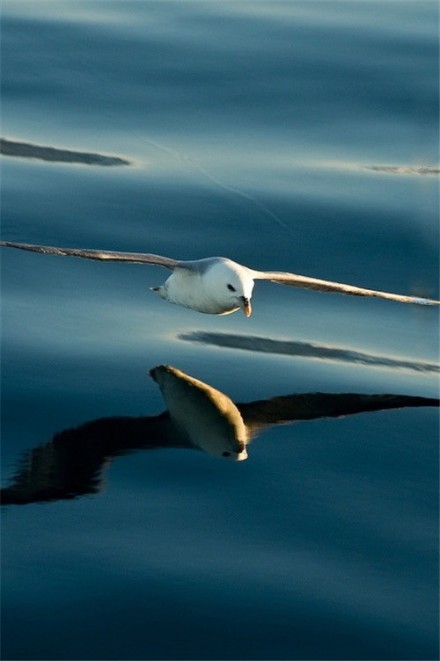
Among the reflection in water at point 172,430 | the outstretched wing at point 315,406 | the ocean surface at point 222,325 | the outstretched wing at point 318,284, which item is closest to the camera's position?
the ocean surface at point 222,325

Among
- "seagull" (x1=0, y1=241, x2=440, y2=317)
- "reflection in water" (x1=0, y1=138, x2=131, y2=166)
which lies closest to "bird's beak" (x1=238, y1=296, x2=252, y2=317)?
"seagull" (x1=0, y1=241, x2=440, y2=317)

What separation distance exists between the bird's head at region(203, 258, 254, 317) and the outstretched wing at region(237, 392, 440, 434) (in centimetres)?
95

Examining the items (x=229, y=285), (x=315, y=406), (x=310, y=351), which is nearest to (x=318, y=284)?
(x=310, y=351)

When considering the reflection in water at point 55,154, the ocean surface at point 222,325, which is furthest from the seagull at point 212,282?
the reflection in water at point 55,154

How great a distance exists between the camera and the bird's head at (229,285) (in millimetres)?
10352

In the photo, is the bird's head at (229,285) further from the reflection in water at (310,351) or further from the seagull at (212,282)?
the reflection in water at (310,351)

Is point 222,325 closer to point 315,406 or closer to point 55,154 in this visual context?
point 315,406

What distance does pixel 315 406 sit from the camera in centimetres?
950

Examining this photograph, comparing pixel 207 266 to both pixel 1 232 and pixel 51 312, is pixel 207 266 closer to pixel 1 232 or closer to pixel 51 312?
pixel 51 312

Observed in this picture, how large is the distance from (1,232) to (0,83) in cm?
354

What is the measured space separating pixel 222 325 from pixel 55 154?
3.47 metres

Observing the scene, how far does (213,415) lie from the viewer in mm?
9289

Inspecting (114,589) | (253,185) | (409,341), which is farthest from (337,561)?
(253,185)

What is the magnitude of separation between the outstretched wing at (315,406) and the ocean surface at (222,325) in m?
0.08
